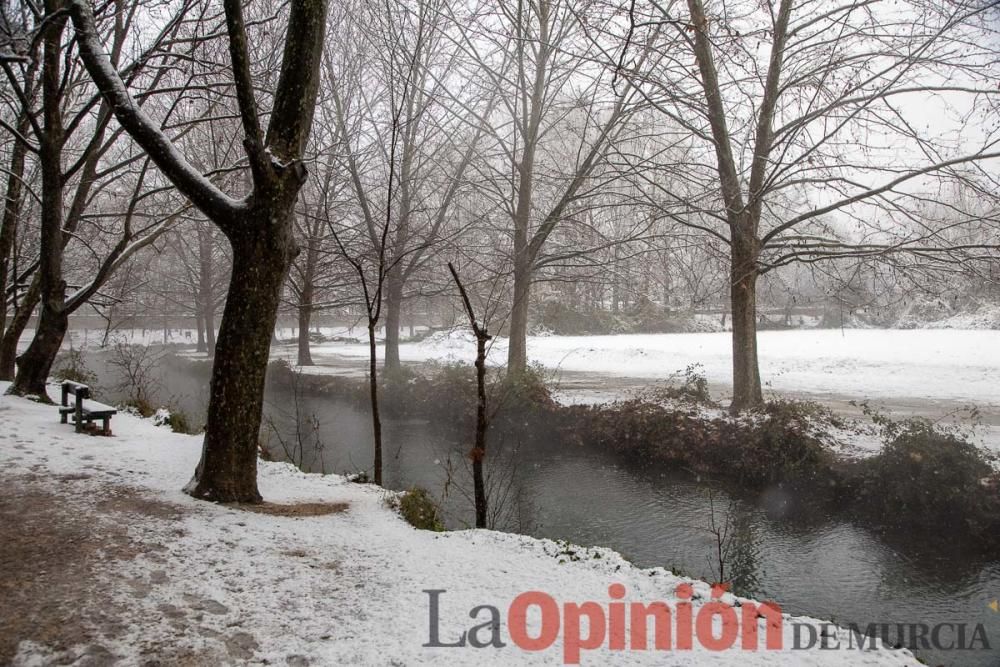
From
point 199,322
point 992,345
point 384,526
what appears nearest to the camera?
point 384,526

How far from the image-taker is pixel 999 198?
7.59 meters

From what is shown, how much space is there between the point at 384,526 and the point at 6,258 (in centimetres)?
1089

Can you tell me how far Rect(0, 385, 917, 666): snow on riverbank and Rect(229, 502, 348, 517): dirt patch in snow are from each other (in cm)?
13

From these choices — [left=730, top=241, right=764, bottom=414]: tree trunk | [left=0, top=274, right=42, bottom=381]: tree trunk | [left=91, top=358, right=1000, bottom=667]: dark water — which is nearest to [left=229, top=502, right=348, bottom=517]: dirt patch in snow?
[left=91, top=358, right=1000, bottom=667]: dark water

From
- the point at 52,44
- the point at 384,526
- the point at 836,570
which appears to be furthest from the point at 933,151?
the point at 52,44

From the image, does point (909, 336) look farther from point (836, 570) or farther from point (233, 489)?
point (233, 489)

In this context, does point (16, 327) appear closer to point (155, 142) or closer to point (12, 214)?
point (12, 214)

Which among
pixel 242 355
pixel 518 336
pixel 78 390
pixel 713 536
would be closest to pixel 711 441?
pixel 713 536

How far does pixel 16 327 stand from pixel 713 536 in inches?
466

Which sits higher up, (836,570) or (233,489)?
(233,489)

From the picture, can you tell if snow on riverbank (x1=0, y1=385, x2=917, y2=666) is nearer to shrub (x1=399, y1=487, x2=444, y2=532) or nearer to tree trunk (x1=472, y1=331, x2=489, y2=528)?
shrub (x1=399, y1=487, x2=444, y2=532)

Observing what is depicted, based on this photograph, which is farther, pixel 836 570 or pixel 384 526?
pixel 836 570

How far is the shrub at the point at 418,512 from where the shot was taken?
5664 millimetres

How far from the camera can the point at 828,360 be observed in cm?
1666
